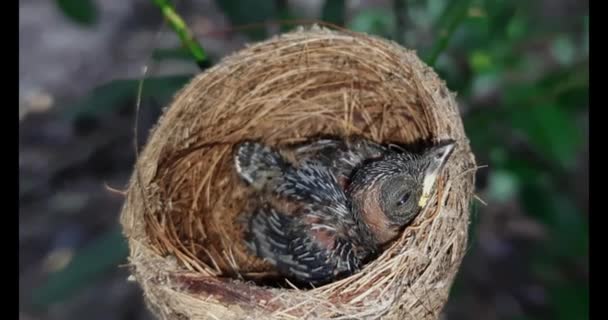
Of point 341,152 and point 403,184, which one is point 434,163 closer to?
point 403,184

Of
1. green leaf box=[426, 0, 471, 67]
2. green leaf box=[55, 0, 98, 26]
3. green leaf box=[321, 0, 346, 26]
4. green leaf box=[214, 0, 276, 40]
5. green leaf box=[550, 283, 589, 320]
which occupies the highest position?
green leaf box=[55, 0, 98, 26]

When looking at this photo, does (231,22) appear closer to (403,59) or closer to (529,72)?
(403,59)

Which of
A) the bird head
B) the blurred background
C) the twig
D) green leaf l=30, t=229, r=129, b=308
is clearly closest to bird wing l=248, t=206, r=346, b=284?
the bird head

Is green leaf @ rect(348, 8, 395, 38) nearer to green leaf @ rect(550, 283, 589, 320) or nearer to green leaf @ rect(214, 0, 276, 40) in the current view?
green leaf @ rect(214, 0, 276, 40)

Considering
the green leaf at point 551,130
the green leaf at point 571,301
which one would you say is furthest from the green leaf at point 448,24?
the green leaf at point 571,301

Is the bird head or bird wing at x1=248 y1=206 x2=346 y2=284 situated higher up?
the bird head

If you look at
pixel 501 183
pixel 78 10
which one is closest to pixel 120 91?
pixel 78 10
